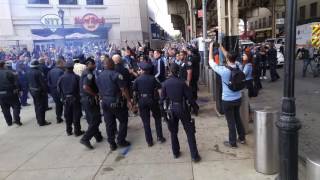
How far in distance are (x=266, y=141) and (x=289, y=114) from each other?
43.0 inches

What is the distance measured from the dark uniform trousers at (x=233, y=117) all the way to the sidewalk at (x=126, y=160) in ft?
0.84

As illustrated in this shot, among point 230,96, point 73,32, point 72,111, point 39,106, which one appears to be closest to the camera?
point 230,96

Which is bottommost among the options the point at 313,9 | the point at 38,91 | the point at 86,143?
the point at 86,143

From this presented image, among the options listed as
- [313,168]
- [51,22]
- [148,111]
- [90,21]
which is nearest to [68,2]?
[90,21]

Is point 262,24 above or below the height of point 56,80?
above

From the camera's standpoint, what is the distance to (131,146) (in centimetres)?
655

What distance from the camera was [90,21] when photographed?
29766 mm

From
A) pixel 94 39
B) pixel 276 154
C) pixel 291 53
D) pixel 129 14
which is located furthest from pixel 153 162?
pixel 129 14

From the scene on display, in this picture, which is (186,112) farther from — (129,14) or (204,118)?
(129,14)

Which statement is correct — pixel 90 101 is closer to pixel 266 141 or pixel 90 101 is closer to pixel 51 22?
pixel 266 141

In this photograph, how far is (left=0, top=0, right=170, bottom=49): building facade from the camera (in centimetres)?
2808

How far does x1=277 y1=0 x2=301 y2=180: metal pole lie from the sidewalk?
3.12 ft

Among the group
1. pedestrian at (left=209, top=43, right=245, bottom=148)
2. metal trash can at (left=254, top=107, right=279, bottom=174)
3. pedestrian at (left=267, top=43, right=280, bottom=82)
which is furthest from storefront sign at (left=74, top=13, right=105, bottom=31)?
metal trash can at (left=254, top=107, right=279, bottom=174)

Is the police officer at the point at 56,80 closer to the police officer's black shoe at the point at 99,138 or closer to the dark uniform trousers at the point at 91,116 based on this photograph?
the police officer's black shoe at the point at 99,138
